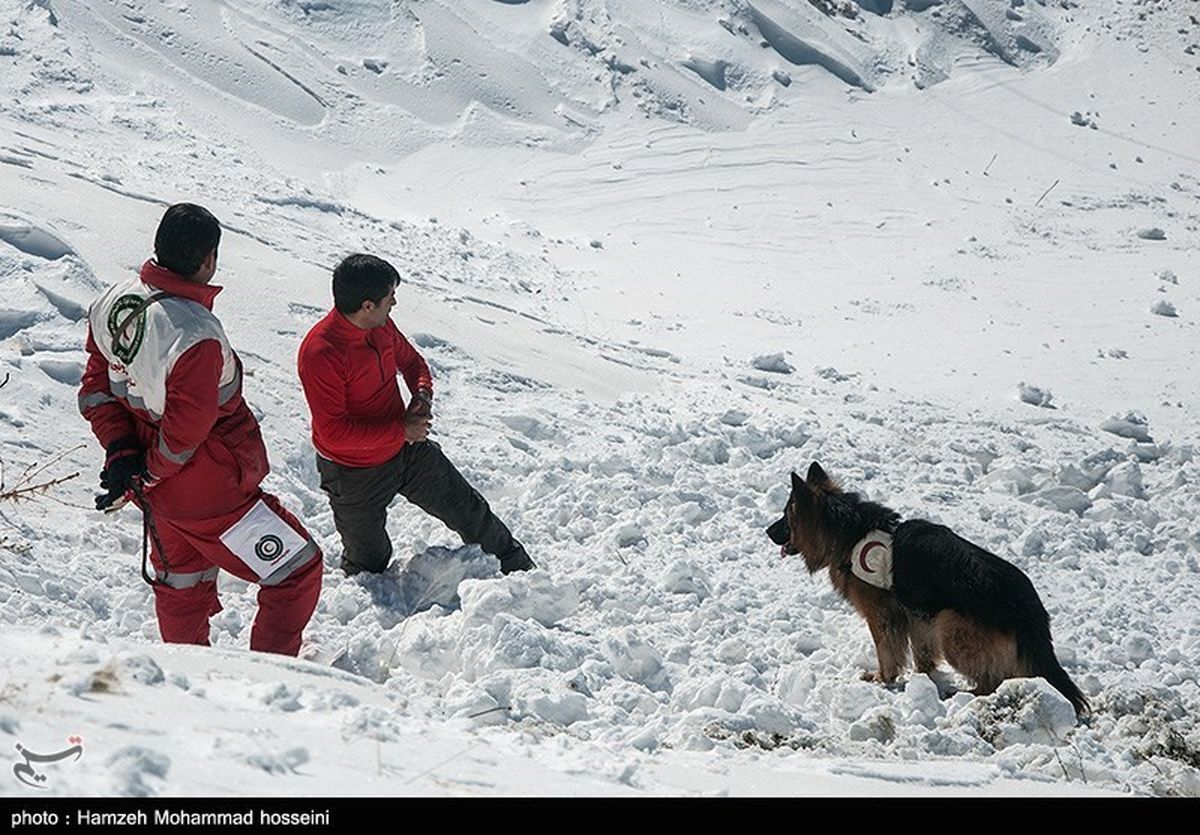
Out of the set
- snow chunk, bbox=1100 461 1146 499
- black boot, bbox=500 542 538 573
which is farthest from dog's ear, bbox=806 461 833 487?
snow chunk, bbox=1100 461 1146 499

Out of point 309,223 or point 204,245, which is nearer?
point 204,245

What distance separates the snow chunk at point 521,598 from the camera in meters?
5.42

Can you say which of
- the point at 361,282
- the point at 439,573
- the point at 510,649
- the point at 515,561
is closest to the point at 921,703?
the point at 510,649

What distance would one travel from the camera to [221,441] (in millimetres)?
4582

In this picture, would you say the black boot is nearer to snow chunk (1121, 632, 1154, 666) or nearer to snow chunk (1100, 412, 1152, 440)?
snow chunk (1121, 632, 1154, 666)

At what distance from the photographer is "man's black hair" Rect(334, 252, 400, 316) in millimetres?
5379

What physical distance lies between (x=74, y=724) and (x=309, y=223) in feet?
30.2

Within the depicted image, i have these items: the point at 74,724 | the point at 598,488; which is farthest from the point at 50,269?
the point at 74,724

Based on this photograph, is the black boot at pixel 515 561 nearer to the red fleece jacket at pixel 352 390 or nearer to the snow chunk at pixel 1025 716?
the red fleece jacket at pixel 352 390

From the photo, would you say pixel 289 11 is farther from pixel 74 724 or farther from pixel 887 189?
pixel 74 724

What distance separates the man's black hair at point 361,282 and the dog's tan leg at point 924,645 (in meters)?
2.95

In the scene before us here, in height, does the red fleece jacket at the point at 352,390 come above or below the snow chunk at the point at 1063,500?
above

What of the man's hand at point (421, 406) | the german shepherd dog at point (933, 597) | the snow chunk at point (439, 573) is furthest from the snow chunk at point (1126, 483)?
the man's hand at point (421, 406)

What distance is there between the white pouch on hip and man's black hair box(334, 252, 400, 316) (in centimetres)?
110
